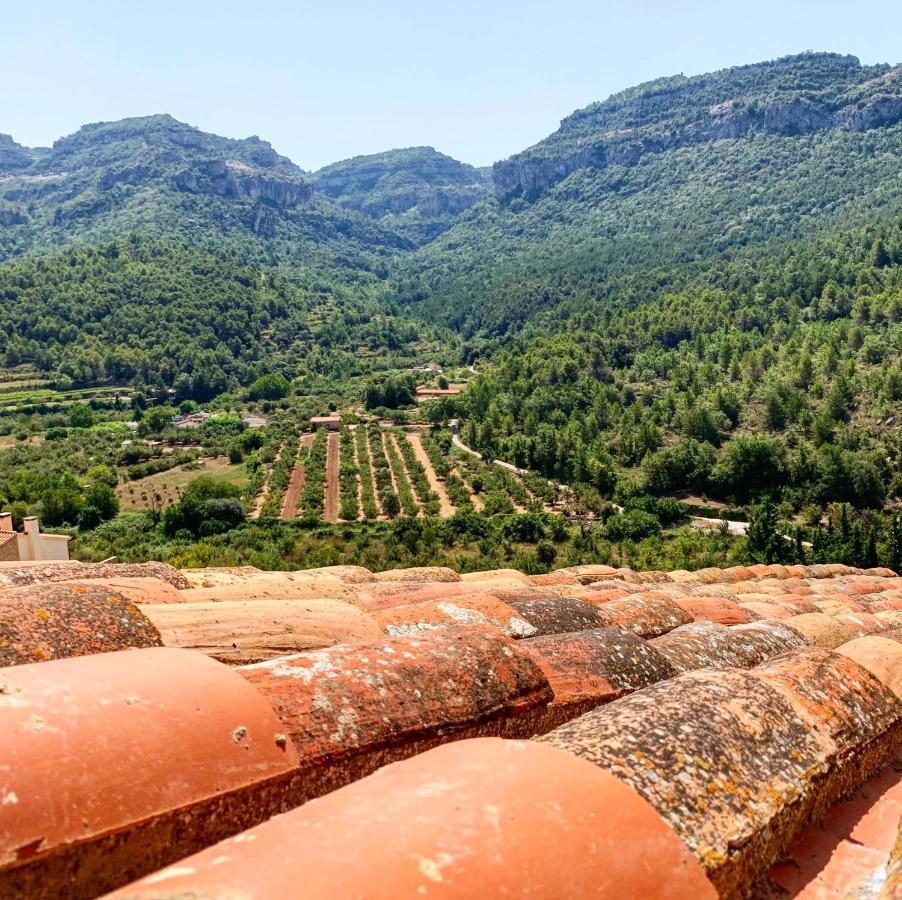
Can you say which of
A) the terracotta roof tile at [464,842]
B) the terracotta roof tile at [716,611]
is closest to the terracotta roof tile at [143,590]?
the terracotta roof tile at [464,842]

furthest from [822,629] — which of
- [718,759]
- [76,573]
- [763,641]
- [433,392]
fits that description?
[433,392]

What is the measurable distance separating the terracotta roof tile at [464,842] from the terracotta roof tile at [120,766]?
41cm

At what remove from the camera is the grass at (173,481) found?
57312 mm

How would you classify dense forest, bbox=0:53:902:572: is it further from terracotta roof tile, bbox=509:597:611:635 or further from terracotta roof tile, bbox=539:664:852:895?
terracotta roof tile, bbox=539:664:852:895

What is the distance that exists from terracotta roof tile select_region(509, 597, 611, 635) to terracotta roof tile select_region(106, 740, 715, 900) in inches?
111

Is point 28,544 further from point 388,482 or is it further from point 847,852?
point 388,482

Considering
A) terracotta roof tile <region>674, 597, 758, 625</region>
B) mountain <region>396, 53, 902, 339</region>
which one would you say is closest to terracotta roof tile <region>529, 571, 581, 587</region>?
terracotta roof tile <region>674, 597, 758, 625</region>

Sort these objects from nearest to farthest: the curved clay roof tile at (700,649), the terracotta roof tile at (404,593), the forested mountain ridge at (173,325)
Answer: the curved clay roof tile at (700,649) < the terracotta roof tile at (404,593) < the forested mountain ridge at (173,325)

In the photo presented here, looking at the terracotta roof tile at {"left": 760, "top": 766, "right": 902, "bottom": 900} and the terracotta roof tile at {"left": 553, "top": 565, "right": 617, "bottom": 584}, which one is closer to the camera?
the terracotta roof tile at {"left": 760, "top": 766, "right": 902, "bottom": 900}

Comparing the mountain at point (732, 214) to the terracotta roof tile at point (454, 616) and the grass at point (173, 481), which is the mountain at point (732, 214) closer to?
the grass at point (173, 481)

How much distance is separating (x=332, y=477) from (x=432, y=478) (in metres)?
7.60

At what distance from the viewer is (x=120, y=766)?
2.29 metres

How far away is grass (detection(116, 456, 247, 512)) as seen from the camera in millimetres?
57312

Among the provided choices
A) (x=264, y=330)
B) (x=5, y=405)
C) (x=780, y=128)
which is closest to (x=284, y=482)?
(x=5, y=405)
